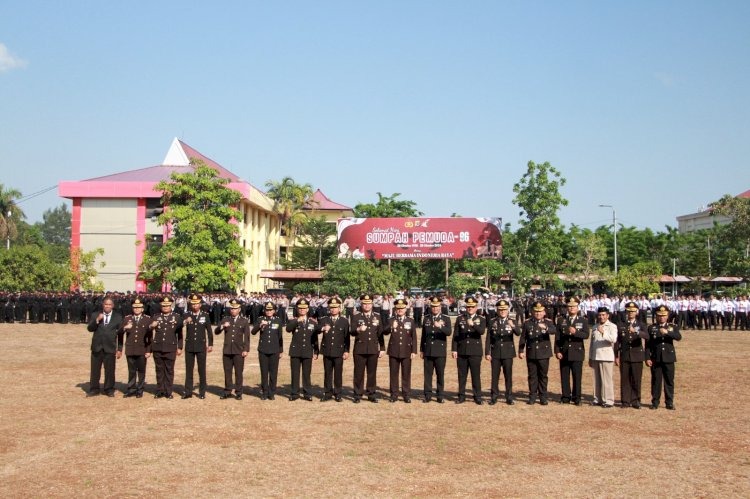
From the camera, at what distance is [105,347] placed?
1209cm

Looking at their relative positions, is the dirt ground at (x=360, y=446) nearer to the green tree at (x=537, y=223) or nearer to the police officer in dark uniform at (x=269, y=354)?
the police officer in dark uniform at (x=269, y=354)

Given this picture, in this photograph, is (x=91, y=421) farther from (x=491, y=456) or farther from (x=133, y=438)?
(x=491, y=456)

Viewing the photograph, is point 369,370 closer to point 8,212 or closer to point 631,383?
point 631,383

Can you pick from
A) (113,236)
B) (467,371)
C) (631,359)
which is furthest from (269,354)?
(113,236)

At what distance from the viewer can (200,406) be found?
11172 mm

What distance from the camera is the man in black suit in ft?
39.6

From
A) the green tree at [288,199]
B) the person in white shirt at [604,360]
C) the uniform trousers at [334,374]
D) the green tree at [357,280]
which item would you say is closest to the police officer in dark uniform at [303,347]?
the uniform trousers at [334,374]

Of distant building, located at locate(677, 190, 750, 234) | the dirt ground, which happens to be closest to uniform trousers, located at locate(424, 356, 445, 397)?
the dirt ground

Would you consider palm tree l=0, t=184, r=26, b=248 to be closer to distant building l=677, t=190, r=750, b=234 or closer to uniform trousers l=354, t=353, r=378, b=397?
uniform trousers l=354, t=353, r=378, b=397

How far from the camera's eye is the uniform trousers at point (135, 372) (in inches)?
470

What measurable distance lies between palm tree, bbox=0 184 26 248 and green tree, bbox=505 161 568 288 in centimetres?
4104

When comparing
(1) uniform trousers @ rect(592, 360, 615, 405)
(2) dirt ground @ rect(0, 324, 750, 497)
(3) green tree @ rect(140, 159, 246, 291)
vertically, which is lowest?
(2) dirt ground @ rect(0, 324, 750, 497)

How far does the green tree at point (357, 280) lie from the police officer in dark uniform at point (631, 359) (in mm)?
24752

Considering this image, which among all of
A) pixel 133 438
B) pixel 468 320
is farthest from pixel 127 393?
pixel 468 320
